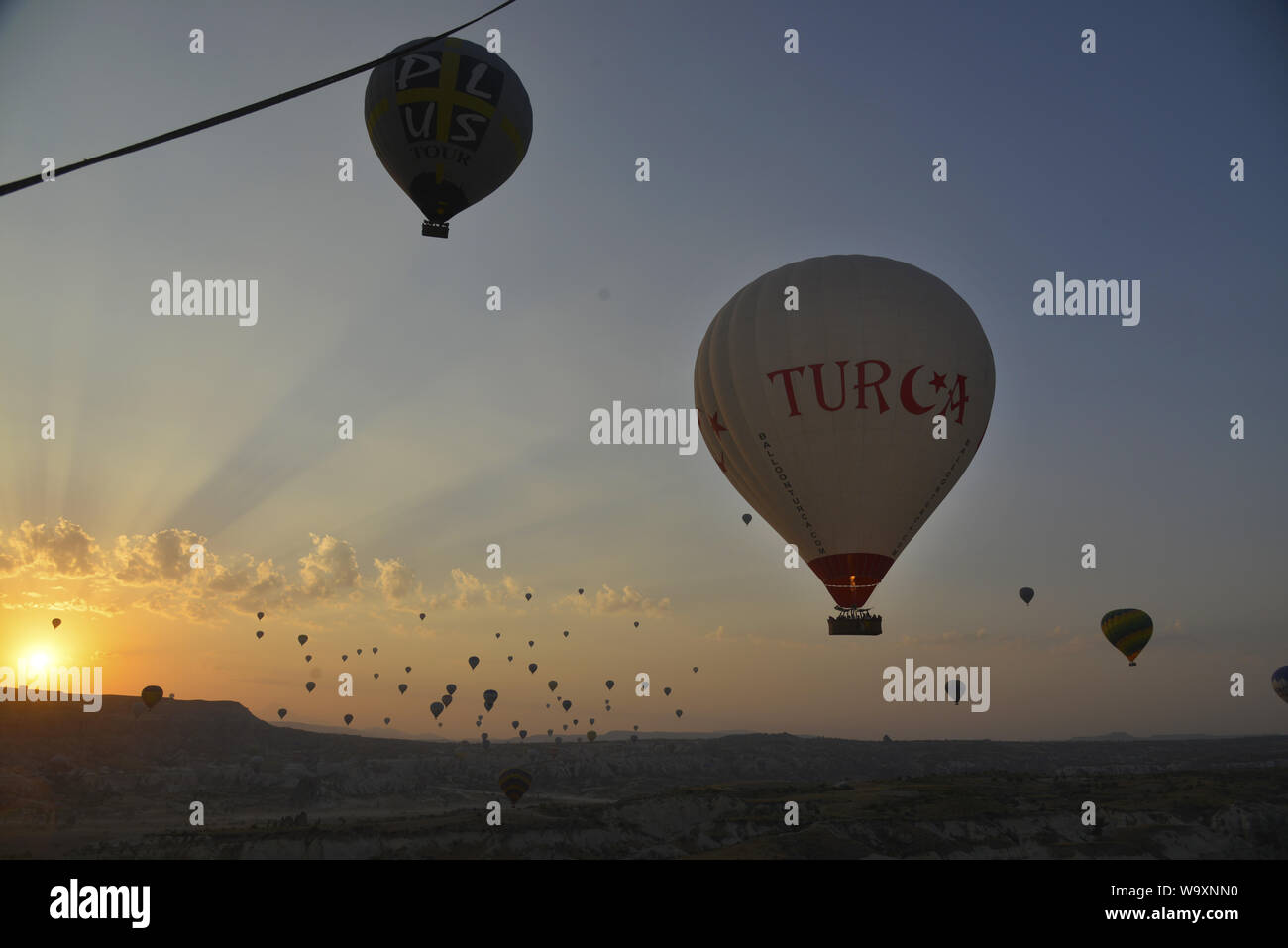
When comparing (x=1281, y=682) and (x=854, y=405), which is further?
(x=1281, y=682)

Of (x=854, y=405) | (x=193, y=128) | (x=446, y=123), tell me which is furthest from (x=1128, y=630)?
(x=193, y=128)

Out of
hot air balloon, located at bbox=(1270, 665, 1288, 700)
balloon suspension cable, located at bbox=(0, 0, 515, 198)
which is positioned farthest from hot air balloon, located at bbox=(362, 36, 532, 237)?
hot air balloon, located at bbox=(1270, 665, 1288, 700)

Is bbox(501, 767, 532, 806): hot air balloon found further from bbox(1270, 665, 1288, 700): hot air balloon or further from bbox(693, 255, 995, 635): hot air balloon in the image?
bbox(1270, 665, 1288, 700): hot air balloon

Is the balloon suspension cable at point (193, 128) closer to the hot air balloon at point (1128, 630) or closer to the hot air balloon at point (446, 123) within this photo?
the hot air balloon at point (446, 123)

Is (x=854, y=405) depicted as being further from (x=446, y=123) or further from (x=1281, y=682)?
(x=1281, y=682)
